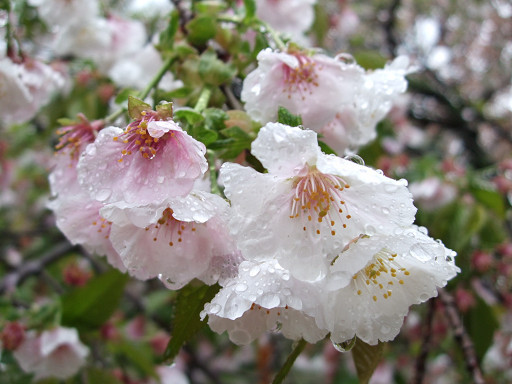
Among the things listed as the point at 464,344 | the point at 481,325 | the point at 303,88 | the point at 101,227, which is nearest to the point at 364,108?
the point at 303,88

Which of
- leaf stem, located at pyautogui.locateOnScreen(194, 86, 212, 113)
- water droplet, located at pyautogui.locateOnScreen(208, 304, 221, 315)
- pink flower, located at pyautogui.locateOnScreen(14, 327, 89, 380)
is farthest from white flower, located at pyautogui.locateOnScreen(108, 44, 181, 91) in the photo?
pink flower, located at pyautogui.locateOnScreen(14, 327, 89, 380)

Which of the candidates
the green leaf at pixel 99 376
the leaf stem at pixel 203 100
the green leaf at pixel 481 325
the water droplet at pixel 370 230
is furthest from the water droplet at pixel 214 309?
the green leaf at pixel 481 325

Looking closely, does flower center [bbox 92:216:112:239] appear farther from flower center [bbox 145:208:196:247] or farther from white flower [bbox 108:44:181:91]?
white flower [bbox 108:44:181:91]

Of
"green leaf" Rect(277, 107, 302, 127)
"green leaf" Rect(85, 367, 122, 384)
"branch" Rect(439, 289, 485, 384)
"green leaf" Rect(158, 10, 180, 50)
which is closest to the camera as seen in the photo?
"green leaf" Rect(277, 107, 302, 127)

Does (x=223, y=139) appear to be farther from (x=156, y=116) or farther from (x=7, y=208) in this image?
(x=7, y=208)

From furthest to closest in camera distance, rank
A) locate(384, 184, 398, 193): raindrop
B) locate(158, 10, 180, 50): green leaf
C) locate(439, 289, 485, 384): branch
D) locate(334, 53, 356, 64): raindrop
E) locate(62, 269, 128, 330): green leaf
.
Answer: locate(62, 269, 128, 330): green leaf
locate(439, 289, 485, 384): branch
locate(158, 10, 180, 50): green leaf
locate(334, 53, 356, 64): raindrop
locate(384, 184, 398, 193): raindrop

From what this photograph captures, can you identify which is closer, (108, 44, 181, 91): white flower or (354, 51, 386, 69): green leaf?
(108, 44, 181, 91): white flower

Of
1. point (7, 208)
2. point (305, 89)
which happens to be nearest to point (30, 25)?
point (305, 89)
